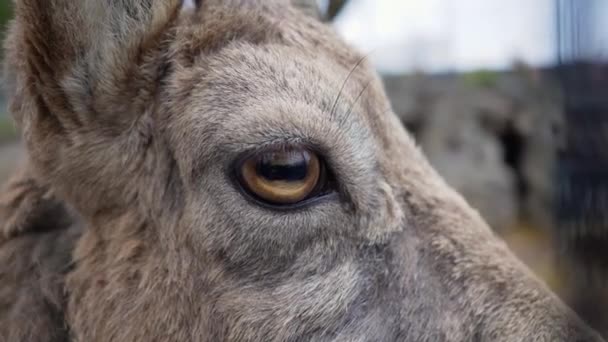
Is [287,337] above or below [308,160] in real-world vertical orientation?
below

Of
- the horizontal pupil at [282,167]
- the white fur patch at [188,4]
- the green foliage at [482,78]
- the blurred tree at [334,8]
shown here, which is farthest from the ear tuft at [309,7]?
the green foliage at [482,78]

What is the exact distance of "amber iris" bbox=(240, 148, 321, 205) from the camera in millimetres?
2354

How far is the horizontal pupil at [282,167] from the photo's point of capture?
2.36 m

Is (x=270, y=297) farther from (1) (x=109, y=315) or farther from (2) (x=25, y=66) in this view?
(2) (x=25, y=66)

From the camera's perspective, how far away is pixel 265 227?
2.35 m

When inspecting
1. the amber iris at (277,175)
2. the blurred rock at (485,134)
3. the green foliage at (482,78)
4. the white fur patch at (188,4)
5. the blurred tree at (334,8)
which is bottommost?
the blurred rock at (485,134)

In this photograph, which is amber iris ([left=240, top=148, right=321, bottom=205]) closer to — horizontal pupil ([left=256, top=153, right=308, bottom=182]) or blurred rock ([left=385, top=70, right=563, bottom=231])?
horizontal pupil ([left=256, top=153, right=308, bottom=182])

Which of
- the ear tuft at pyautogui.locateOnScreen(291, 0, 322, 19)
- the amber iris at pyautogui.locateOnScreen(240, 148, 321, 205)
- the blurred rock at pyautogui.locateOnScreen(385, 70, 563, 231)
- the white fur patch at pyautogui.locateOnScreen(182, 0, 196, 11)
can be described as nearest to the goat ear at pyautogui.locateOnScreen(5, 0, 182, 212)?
the white fur patch at pyautogui.locateOnScreen(182, 0, 196, 11)

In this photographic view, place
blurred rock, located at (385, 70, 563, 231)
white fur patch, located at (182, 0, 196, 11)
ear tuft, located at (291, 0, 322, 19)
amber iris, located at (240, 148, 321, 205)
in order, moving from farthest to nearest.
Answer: blurred rock, located at (385, 70, 563, 231) < ear tuft, located at (291, 0, 322, 19) < white fur patch, located at (182, 0, 196, 11) < amber iris, located at (240, 148, 321, 205)

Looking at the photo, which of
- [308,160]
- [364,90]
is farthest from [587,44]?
[308,160]

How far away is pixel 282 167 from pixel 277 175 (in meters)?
0.03

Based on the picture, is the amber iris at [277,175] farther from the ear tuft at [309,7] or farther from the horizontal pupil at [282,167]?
the ear tuft at [309,7]

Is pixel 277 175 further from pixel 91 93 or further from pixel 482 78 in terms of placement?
pixel 482 78

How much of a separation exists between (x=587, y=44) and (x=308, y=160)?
6.85 ft
